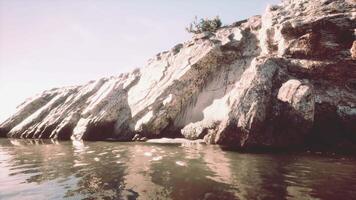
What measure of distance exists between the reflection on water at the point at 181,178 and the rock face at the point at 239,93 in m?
4.71

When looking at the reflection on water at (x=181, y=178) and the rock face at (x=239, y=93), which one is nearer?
the reflection on water at (x=181, y=178)

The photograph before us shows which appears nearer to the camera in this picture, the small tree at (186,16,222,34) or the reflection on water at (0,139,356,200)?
the reflection on water at (0,139,356,200)

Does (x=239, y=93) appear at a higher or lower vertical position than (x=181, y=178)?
higher

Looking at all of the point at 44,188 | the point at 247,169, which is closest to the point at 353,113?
the point at 247,169

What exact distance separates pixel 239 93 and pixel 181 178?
11.8 m

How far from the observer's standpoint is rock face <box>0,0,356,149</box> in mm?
20906

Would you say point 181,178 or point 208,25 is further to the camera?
point 208,25

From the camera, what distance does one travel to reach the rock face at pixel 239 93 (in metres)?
20.9

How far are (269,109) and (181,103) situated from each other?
11.9 metres

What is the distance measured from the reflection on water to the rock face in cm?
471

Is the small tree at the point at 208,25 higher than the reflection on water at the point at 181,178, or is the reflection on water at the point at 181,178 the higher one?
the small tree at the point at 208,25

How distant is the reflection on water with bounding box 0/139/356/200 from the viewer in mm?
9336

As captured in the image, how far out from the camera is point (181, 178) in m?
11.4

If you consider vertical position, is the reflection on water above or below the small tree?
below
